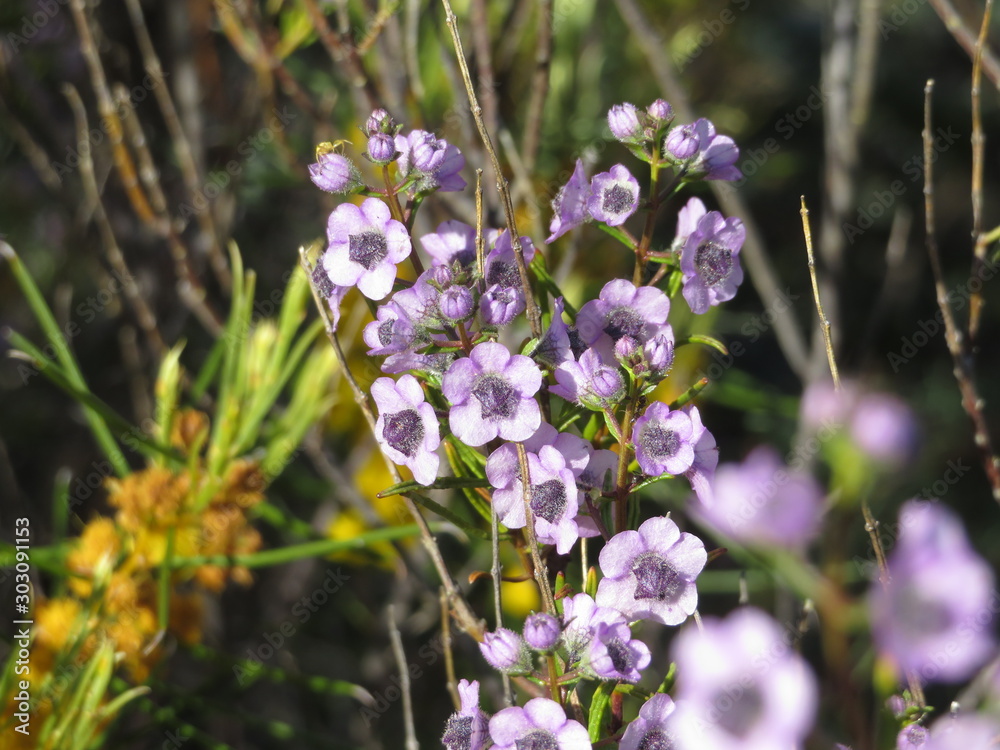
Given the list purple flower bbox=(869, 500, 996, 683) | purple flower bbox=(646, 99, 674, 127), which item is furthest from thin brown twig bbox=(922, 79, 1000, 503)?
purple flower bbox=(646, 99, 674, 127)

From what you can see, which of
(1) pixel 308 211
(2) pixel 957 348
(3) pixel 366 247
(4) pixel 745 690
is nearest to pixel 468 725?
(4) pixel 745 690

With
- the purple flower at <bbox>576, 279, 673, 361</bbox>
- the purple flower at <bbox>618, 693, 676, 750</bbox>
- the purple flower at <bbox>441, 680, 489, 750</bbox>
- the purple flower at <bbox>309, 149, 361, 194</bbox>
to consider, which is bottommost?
the purple flower at <bbox>618, 693, 676, 750</bbox>

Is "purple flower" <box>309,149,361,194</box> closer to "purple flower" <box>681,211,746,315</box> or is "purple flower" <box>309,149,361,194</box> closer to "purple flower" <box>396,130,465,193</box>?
"purple flower" <box>396,130,465,193</box>

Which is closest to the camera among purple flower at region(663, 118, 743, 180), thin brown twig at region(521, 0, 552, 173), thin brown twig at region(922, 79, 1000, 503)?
purple flower at region(663, 118, 743, 180)

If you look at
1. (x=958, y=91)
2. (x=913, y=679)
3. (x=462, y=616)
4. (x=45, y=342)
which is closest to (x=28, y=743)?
(x=462, y=616)

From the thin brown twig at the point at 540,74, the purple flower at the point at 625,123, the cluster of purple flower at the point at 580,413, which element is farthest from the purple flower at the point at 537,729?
the thin brown twig at the point at 540,74

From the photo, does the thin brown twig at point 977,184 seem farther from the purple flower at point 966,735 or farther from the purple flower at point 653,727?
the purple flower at point 653,727

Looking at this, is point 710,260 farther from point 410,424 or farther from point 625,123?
point 410,424
